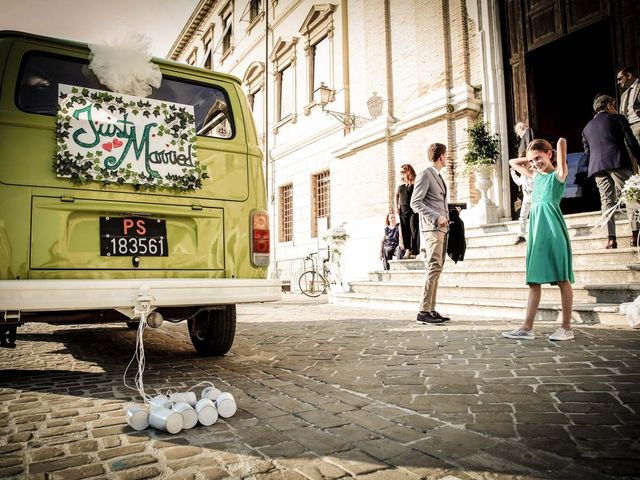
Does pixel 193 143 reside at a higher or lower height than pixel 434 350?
higher

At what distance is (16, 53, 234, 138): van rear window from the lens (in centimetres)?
307

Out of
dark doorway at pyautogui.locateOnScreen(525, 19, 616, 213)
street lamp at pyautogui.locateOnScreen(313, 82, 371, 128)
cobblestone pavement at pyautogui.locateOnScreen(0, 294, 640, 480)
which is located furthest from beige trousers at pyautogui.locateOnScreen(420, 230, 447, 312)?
street lamp at pyautogui.locateOnScreen(313, 82, 371, 128)

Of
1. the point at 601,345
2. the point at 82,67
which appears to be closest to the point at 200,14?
the point at 82,67

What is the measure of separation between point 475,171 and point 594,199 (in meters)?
2.84

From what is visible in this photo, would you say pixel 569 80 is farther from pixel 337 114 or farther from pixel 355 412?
pixel 355 412

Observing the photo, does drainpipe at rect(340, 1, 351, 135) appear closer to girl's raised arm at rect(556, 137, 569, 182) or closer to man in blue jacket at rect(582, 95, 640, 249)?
man in blue jacket at rect(582, 95, 640, 249)

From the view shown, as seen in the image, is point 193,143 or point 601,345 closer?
point 193,143

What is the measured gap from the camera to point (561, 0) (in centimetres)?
915

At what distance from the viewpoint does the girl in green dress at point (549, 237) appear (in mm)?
3990

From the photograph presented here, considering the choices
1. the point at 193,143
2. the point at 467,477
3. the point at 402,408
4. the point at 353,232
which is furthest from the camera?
the point at 353,232

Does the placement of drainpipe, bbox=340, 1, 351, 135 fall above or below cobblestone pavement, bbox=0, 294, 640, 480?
above

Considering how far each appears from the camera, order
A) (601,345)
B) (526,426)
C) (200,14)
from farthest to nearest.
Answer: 1. (200,14)
2. (601,345)
3. (526,426)

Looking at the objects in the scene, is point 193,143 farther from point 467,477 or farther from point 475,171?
point 475,171

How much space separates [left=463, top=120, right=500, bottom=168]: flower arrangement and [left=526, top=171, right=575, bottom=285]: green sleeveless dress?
18.8 ft
